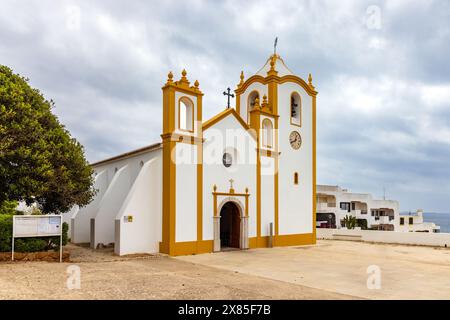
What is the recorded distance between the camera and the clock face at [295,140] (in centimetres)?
2248

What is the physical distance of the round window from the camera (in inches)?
740

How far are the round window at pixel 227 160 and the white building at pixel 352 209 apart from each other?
31251 millimetres

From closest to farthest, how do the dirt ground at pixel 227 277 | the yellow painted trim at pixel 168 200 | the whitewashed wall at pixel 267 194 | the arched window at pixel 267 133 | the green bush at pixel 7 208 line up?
the dirt ground at pixel 227 277, the yellow painted trim at pixel 168 200, the green bush at pixel 7 208, the whitewashed wall at pixel 267 194, the arched window at pixel 267 133

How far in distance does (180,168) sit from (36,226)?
6162 mm

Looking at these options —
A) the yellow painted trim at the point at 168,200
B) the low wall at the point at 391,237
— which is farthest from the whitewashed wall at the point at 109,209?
the low wall at the point at 391,237

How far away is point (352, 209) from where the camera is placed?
52531mm

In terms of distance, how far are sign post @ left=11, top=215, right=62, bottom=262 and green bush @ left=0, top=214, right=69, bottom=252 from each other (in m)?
0.32

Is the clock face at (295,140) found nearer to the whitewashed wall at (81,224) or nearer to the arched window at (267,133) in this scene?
the arched window at (267,133)

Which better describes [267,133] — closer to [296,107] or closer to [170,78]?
[296,107]

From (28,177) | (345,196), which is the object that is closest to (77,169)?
(28,177)

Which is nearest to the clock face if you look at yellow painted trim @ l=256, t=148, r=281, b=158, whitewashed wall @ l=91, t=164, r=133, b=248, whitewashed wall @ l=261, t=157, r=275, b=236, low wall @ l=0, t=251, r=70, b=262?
yellow painted trim @ l=256, t=148, r=281, b=158
